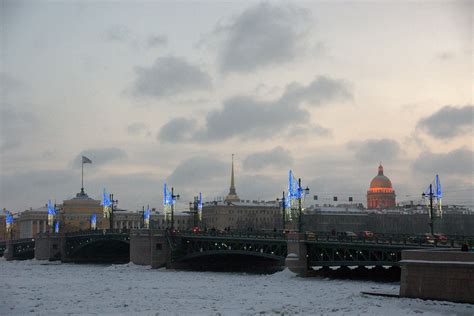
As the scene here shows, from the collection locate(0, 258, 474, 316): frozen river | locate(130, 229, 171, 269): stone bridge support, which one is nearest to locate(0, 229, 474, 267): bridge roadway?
locate(130, 229, 171, 269): stone bridge support

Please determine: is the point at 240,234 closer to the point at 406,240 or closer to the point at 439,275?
the point at 406,240

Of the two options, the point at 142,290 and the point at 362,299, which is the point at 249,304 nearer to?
the point at 362,299

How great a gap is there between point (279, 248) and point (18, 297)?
28.3m

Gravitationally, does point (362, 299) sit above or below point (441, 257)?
below

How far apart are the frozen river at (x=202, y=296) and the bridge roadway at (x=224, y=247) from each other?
273 cm

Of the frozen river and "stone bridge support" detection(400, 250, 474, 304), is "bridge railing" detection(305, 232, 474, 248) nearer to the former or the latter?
the frozen river

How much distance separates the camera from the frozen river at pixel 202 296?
41487 mm

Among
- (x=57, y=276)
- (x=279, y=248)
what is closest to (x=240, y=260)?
(x=279, y=248)

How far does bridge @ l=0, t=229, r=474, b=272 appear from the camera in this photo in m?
59.5

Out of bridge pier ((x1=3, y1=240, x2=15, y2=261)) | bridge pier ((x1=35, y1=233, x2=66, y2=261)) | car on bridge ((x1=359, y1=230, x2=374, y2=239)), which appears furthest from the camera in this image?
bridge pier ((x1=3, y1=240, x2=15, y2=261))

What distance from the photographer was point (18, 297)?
170 ft

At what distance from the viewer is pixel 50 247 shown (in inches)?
4437

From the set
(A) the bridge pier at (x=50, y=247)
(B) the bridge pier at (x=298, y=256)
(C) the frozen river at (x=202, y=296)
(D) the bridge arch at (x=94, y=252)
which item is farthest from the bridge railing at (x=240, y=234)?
(A) the bridge pier at (x=50, y=247)

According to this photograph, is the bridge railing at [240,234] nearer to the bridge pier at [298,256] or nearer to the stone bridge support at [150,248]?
the stone bridge support at [150,248]
